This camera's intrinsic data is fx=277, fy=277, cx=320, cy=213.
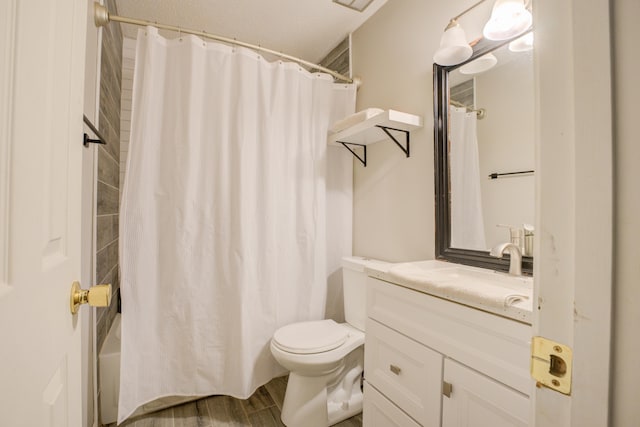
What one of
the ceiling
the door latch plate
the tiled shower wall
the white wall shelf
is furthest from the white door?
the ceiling

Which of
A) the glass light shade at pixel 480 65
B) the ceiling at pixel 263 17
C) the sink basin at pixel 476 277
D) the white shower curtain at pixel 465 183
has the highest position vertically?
the ceiling at pixel 263 17

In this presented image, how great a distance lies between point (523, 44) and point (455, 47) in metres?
0.24

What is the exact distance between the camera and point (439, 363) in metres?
0.89

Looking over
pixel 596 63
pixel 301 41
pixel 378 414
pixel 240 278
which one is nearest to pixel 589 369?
pixel 596 63

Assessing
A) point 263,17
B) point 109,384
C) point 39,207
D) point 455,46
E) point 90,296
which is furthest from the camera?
point 263,17

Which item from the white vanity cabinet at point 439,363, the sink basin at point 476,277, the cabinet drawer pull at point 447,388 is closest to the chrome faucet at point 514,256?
the sink basin at point 476,277

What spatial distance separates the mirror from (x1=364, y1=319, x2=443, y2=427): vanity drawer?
49cm

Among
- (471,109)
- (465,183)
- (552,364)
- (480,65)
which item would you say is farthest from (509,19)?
(552,364)

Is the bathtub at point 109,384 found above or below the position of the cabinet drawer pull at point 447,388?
below

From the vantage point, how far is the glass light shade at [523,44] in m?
1.07

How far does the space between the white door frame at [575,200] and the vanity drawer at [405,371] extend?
61 centimetres

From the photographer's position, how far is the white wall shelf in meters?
1.42

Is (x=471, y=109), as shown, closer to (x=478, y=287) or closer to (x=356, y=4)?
(x=478, y=287)

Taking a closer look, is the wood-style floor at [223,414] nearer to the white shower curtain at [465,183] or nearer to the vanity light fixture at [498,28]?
the white shower curtain at [465,183]
